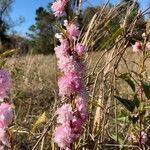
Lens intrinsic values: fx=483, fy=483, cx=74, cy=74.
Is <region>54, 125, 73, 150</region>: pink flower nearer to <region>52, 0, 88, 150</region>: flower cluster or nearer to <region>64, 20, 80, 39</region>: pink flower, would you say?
<region>52, 0, 88, 150</region>: flower cluster

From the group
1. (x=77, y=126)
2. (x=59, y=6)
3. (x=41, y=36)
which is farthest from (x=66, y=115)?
(x=41, y=36)

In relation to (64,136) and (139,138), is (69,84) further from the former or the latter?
(139,138)

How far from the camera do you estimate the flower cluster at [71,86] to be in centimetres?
108

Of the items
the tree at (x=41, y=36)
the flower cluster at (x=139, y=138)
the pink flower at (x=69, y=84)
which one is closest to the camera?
the pink flower at (x=69, y=84)

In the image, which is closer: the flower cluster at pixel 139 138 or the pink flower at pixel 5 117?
the pink flower at pixel 5 117

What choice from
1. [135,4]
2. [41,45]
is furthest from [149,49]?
[41,45]

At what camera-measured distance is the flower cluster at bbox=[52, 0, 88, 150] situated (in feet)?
3.53

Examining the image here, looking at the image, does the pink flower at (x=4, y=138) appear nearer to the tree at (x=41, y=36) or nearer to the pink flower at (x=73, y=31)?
the pink flower at (x=73, y=31)

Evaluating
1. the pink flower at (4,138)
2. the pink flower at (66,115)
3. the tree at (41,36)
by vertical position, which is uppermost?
the tree at (41,36)

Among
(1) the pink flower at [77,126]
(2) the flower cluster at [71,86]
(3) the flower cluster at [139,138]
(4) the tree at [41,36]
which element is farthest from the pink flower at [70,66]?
→ (4) the tree at [41,36]

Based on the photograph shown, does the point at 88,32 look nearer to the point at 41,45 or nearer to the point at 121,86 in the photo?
the point at 121,86

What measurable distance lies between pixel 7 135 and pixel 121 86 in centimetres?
383

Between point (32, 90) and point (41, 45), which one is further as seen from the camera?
point (41, 45)

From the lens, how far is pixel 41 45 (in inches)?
1129
